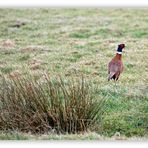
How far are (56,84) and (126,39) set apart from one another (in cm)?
162

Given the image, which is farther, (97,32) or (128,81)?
(97,32)

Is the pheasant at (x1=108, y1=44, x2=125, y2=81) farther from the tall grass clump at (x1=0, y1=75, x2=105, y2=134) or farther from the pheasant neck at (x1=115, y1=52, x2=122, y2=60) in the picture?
the tall grass clump at (x1=0, y1=75, x2=105, y2=134)

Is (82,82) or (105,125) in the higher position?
(82,82)

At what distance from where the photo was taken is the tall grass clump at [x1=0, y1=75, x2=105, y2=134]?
5.14 meters

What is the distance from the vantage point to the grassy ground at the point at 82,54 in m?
5.40

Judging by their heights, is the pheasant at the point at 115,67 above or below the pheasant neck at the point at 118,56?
below

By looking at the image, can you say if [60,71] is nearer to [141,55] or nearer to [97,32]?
[141,55]

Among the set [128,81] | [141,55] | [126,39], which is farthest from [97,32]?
[128,81]

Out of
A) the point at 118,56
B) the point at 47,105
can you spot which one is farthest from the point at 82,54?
the point at 47,105

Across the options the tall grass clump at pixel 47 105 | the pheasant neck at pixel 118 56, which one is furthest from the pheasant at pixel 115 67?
the tall grass clump at pixel 47 105

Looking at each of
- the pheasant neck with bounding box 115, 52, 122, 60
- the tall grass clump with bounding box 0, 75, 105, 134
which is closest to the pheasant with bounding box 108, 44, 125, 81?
the pheasant neck with bounding box 115, 52, 122, 60

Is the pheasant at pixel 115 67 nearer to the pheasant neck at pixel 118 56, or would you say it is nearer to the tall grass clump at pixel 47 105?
the pheasant neck at pixel 118 56

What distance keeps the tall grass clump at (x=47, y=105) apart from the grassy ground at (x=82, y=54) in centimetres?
16

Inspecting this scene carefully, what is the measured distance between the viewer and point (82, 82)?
16.8ft
